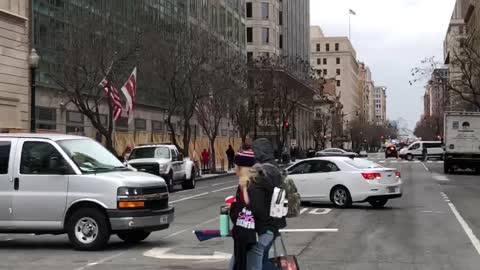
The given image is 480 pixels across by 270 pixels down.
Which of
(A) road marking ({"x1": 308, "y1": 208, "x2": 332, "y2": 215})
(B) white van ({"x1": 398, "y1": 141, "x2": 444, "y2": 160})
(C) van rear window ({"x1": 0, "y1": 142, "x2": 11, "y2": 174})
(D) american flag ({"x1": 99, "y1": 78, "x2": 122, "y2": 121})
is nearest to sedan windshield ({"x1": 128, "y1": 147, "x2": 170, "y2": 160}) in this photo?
(D) american flag ({"x1": 99, "y1": 78, "x2": 122, "y2": 121})

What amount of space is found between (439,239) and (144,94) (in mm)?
37314

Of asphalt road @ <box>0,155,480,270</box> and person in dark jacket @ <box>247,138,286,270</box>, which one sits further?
asphalt road @ <box>0,155,480,270</box>

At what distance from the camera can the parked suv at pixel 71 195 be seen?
37.5 feet

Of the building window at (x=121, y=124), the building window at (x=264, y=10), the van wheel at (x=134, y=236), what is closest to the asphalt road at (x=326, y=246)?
the van wheel at (x=134, y=236)

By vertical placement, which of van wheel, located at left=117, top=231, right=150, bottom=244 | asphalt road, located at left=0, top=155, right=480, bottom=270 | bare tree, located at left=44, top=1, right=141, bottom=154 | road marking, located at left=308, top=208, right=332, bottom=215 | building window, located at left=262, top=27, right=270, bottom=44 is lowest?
road marking, located at left=308, top=208, right=332, bottom=215

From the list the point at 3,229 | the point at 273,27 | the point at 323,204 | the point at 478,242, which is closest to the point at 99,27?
the point at 323,204

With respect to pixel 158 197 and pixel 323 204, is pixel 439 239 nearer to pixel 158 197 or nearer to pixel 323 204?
pixel 158 197

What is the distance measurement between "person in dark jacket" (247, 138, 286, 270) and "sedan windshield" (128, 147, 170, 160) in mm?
22625

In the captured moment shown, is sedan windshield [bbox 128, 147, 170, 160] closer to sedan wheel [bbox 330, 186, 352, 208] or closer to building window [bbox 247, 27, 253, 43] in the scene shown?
sedan wheel [bbox 330, 186, 352, 208]

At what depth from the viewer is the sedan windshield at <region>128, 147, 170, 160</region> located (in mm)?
29094

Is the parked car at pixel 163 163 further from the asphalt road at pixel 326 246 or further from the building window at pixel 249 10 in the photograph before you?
the building window at pixel 249 10

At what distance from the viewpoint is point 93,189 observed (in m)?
11.5

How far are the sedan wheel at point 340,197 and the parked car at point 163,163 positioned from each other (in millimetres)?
9724

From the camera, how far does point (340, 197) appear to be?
19.8m
